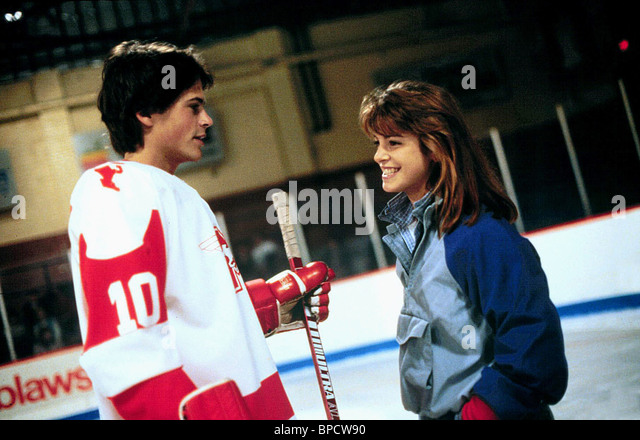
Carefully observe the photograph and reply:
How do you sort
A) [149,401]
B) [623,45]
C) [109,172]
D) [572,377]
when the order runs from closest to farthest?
[149,401] < [109,172] < [572,377] < [623,45]

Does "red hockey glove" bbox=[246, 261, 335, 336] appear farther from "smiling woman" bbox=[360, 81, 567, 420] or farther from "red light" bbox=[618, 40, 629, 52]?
"red light" bbox=[618, 40, 629, 52]

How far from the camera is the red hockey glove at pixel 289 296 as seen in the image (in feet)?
3.85

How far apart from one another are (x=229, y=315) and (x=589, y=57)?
2.86 m

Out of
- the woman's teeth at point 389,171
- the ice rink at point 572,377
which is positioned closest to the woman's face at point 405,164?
the woman's teeth at point 389,171

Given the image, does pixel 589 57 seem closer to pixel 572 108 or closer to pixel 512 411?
pixel 572 108

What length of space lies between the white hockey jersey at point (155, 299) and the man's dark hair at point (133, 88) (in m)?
0.14

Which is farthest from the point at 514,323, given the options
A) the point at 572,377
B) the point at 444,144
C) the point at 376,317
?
the point at 376,317

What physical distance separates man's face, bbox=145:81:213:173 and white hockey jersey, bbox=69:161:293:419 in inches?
3.7

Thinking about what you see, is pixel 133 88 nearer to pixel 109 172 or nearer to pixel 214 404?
pixel 109 172

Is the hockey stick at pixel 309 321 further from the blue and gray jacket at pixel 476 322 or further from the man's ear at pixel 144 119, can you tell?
the man's ear at pixel 144 119

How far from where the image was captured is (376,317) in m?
3.29

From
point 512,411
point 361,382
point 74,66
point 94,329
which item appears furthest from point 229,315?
point 361,382

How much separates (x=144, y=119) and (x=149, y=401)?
0.48 m

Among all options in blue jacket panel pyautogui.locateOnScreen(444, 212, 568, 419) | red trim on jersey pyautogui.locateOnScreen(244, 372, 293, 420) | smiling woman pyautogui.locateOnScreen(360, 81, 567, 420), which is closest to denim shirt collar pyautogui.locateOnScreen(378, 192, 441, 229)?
smiling woman pyautogui.locateOnScreen(360, 81, 567, 420)
